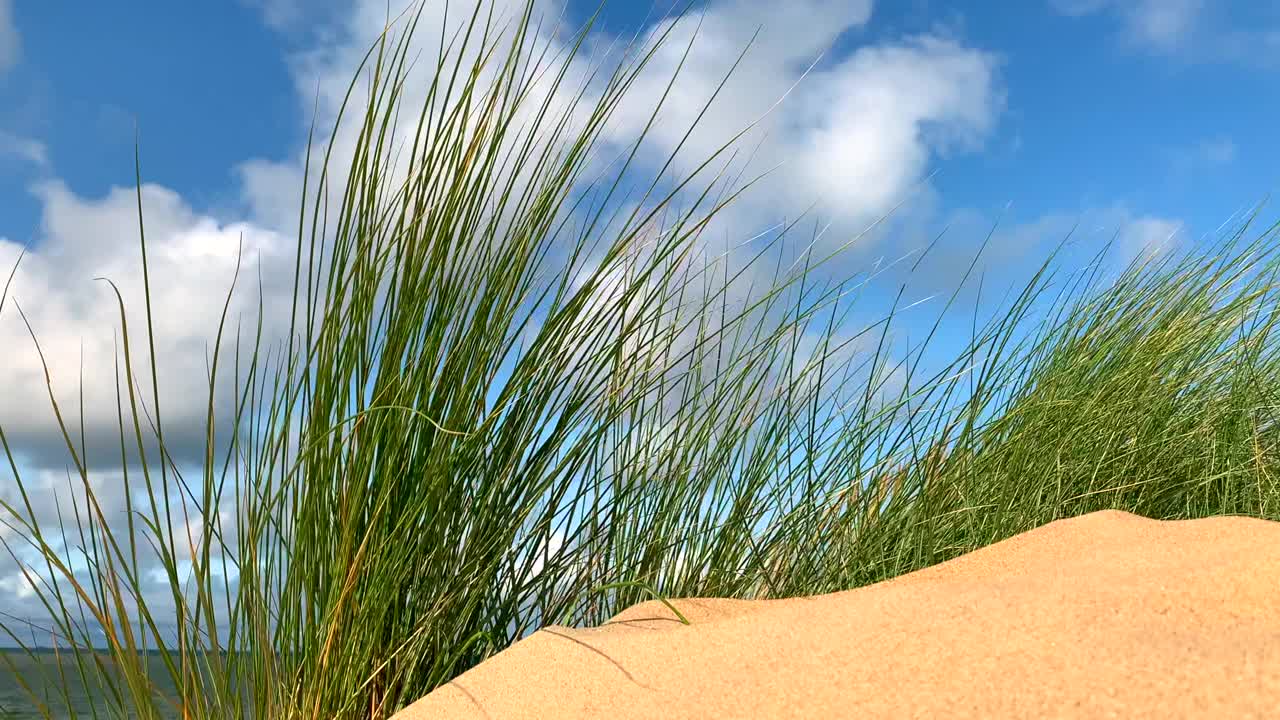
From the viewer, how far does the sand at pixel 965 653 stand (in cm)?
77

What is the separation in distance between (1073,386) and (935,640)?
1.57 metres

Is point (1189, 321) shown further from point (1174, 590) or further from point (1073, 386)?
point (1174, 590)

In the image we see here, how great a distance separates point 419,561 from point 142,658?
0.35 m

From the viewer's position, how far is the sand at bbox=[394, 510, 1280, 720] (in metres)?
0.77

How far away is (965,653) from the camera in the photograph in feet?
2.88

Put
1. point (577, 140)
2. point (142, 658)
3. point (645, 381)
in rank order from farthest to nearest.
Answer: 1. point (645, 381)
2. point (577, 140)
3. point (142, 658)

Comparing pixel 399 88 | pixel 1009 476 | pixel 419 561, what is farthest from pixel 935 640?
pixel 1009 476

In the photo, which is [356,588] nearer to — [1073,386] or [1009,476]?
[1009,476]

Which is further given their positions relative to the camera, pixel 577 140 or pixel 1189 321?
pixel 1189 321

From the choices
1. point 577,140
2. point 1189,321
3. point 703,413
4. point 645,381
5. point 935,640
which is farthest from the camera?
point 1189,321

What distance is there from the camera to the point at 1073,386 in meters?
2.31

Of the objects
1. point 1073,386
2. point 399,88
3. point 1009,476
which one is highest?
point 399,88

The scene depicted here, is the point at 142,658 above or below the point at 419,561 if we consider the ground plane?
below

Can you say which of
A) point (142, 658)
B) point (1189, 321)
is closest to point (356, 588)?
point (142, 658)
